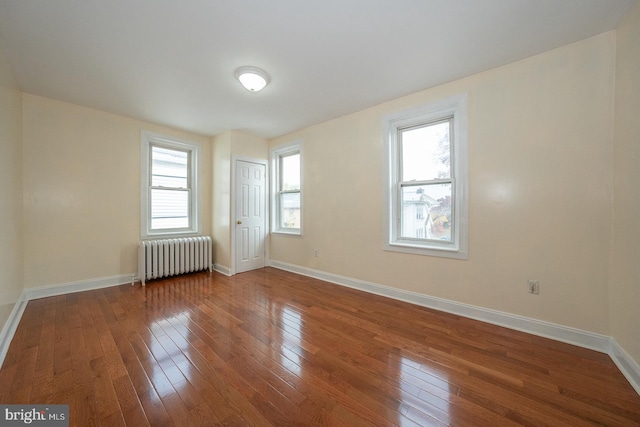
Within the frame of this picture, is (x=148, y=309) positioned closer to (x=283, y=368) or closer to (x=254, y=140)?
(x=283, y=368)

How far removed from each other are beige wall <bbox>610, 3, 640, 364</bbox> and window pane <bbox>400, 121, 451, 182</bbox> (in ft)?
4.09

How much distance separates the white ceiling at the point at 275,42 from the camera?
66.4 inches

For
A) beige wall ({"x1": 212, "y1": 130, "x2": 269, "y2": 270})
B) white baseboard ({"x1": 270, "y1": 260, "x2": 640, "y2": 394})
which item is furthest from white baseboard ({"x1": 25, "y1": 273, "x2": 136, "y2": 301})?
white baseboard ({"x1": 270, "y1": 260, "x2": 640, "y2": 394})

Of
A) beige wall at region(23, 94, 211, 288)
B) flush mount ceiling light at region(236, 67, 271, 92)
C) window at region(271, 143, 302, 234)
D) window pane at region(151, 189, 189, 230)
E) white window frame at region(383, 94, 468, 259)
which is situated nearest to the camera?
flush mount ceiling light at region(236, 67, 271, 92)

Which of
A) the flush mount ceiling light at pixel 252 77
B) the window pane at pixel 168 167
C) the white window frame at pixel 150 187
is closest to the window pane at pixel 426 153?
the flush mount ceiling light at pixel 252 77

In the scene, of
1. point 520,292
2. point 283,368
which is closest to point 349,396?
point 283,368

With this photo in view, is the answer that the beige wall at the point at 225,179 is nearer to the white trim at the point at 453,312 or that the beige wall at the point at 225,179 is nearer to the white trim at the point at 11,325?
the white trim at the point at 453,312

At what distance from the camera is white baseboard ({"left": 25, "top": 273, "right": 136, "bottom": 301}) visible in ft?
9.61

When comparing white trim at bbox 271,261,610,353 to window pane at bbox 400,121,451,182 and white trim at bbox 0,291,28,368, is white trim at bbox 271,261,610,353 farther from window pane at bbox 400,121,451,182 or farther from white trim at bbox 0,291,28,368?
white trim at bbox 0,291,28,368

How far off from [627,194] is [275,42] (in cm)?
300

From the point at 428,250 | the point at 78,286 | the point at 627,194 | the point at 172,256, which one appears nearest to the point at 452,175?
the point at 428,250

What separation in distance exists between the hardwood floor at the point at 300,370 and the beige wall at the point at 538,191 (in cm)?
37

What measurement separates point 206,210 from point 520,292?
486 centimetres

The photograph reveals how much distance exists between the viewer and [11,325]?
216 cm
